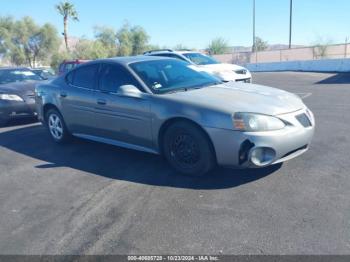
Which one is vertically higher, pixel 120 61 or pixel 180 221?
pixel 120 61

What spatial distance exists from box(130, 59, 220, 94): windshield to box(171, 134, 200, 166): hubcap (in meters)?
0.74

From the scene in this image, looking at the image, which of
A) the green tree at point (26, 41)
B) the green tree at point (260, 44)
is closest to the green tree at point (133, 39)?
the green tree at point (26, 41)

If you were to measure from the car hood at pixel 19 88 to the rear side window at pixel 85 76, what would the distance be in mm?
3247

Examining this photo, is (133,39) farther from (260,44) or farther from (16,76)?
(16,76)

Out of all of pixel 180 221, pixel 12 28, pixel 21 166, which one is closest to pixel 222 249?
pixel 180 221

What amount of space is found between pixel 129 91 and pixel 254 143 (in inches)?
72.1

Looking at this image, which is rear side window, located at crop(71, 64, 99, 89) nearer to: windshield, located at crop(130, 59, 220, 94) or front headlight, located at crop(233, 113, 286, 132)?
windshield, located at crop(130, 59, 220, 94)

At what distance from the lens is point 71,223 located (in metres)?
3.67

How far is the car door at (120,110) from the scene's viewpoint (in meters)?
4.96

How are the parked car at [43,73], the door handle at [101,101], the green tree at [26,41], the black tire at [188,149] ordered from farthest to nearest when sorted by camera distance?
the green tree at [26,41], the parked car at [43,73], the door handle at [101,101], the black tire at [188,149]

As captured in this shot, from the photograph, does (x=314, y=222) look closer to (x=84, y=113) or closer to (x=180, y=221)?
(x=180, y=221)

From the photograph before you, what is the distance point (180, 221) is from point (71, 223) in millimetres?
1091

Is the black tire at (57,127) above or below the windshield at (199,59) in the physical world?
below

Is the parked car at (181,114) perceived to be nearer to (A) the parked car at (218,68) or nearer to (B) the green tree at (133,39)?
(A) the parked car at (218,68)
